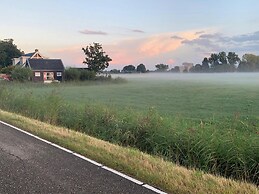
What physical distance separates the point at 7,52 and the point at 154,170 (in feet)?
353

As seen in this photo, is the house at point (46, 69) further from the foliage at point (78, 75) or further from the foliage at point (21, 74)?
the foliage at point (21, 74)

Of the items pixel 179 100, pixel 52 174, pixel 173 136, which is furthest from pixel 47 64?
pixel 52 174

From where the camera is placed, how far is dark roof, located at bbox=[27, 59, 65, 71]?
7286 centimetres

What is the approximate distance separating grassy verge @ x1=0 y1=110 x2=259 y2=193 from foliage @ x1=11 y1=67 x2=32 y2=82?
56.9 m

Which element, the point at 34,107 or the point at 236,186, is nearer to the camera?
the point at 236,186

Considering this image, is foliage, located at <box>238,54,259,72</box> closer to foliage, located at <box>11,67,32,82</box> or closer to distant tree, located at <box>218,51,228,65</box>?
distant tree, located at <box>218,51,228,65</box>

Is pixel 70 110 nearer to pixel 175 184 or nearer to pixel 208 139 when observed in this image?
pixel 208 139

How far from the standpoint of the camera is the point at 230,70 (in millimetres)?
126812

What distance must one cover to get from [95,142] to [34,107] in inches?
309

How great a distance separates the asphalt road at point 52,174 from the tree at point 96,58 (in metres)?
73.7

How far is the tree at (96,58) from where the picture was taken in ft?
266

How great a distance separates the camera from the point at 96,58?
81.1 meters

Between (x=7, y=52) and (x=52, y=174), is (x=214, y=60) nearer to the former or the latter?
(x=7, y=52)

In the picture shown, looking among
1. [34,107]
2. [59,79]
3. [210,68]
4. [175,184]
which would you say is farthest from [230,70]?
[175,184]
